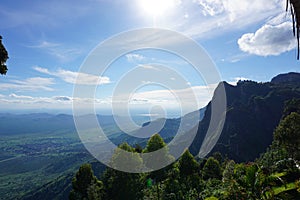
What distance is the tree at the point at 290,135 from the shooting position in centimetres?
2754

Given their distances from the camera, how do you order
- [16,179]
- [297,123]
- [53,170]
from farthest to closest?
[53,170] → [16,179] → [297,123]

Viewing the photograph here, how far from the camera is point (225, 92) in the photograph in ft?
490

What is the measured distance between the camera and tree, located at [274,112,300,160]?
2754 centimetres

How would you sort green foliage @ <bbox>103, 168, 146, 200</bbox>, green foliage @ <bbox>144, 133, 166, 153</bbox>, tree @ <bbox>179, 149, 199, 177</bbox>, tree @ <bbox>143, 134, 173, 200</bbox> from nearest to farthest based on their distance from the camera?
1. green foliage @ <bbox>103, 168, 146, 200</bbox>
2. tree @ <bbox>179, 149, 199, 177</bbox>
3. tree @ <bbox>143, 134, 173, 200</bbox>
4. green foliage @ <bbox>144, 133, 166, 153</bbox>

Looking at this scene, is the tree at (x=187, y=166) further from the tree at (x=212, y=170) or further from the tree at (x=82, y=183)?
the tree at (x=82, y=183)

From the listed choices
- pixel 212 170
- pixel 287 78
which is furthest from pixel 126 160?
pixel 287 78

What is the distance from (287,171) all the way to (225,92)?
458 feet

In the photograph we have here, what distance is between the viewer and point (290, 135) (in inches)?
1109

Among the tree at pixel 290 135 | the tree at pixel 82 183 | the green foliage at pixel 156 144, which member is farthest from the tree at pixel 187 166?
the tree at pixel 290 135

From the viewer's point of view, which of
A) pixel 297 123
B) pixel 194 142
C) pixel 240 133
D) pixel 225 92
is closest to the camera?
pixel 297 123

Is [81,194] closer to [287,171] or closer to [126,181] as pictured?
Result: [126,181]

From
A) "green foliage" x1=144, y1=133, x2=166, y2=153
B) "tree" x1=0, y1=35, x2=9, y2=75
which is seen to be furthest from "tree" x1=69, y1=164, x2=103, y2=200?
"tree" x1=0, y1=35, x2=9, y2=75

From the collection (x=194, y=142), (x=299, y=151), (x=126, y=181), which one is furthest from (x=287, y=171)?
(x=194, y=142)

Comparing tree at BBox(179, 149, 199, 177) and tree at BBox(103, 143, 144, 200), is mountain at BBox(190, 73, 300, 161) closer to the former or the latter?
tree at BBox(179, 149, 199, 177)
